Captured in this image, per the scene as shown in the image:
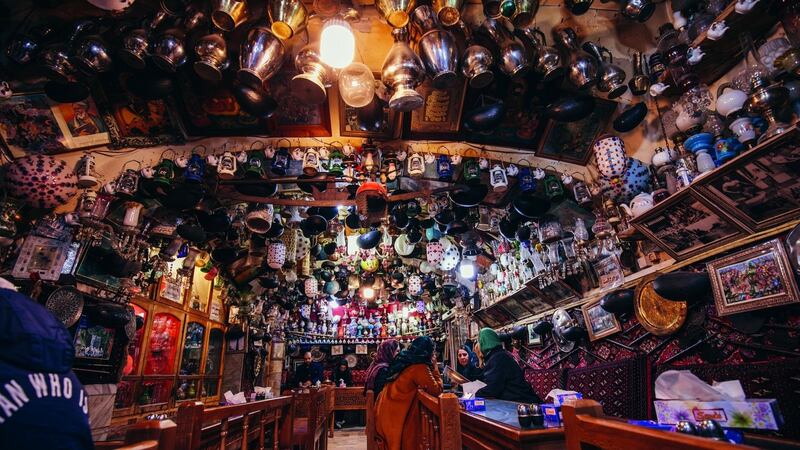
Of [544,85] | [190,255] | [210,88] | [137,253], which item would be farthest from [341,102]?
[190,255]

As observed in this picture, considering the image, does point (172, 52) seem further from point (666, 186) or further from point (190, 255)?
point (666, 186)

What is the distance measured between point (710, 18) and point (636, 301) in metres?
2.73

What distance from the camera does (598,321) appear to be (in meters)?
4.64

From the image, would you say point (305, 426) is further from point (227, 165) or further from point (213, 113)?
point (213, 113)

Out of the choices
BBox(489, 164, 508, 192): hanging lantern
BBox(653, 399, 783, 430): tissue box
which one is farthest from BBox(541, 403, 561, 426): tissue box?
BBox(489, 164, 508, 192): hanging lantern

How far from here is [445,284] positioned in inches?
350

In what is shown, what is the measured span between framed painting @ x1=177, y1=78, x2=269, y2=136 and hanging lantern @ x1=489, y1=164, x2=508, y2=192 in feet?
8.80

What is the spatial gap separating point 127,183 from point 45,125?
0.78 m

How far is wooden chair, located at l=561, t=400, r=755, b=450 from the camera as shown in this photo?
65 centimetres

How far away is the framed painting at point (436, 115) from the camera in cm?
380

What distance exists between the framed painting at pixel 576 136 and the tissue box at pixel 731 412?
332 centimetres

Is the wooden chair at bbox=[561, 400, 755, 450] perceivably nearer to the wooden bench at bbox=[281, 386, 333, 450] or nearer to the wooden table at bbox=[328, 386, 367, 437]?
the wooden bench at bbox=[281, 386, 333, 450]

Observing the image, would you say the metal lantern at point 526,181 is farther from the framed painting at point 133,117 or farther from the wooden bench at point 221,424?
the framed painting at point 133,117

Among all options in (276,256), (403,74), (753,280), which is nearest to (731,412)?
(753,280)
